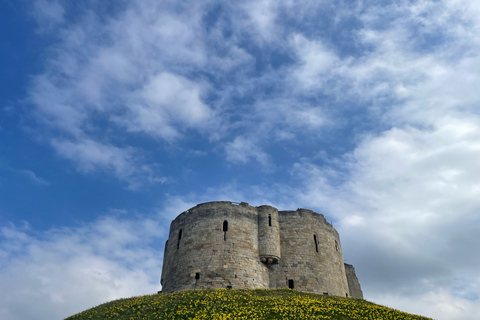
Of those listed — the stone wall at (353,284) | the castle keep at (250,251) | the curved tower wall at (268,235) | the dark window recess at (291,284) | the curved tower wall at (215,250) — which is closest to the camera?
the curved tower wall at (215,250)

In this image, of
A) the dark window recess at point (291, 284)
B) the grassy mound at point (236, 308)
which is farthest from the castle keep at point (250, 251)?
the grassy mound at point (236, 308)

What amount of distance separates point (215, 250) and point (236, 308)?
406 inches

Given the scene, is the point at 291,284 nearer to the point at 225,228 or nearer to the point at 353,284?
the point at 225,228

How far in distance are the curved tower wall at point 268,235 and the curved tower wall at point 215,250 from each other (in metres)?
0.51

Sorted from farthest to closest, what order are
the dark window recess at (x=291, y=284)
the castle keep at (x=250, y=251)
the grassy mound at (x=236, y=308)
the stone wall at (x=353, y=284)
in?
the stone wall at (x=353, y=284), the dark window recess at (x=291, y=284), the castle keep at (x=250, y=251), the grassy mound at (x=236, y=308)

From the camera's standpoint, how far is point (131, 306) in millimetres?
24922

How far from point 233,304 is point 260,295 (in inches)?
165

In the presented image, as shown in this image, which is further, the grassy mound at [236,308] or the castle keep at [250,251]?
the castle keep at [250,251]

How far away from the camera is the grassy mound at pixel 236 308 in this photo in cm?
2166

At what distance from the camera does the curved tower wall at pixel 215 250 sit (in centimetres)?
3159

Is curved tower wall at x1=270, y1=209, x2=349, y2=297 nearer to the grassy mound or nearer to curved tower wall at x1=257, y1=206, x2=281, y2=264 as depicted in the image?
curved tower wall at x1=257, y1=206, x2=281, y2=264

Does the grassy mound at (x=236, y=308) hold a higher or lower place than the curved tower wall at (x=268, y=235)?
lower

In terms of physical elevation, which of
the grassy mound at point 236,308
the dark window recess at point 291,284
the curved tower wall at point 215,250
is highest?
the curved tower wall at point 215,250

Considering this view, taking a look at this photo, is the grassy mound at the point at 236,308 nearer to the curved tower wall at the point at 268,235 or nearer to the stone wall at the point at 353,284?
the curved tower wall at the point at 268,235
